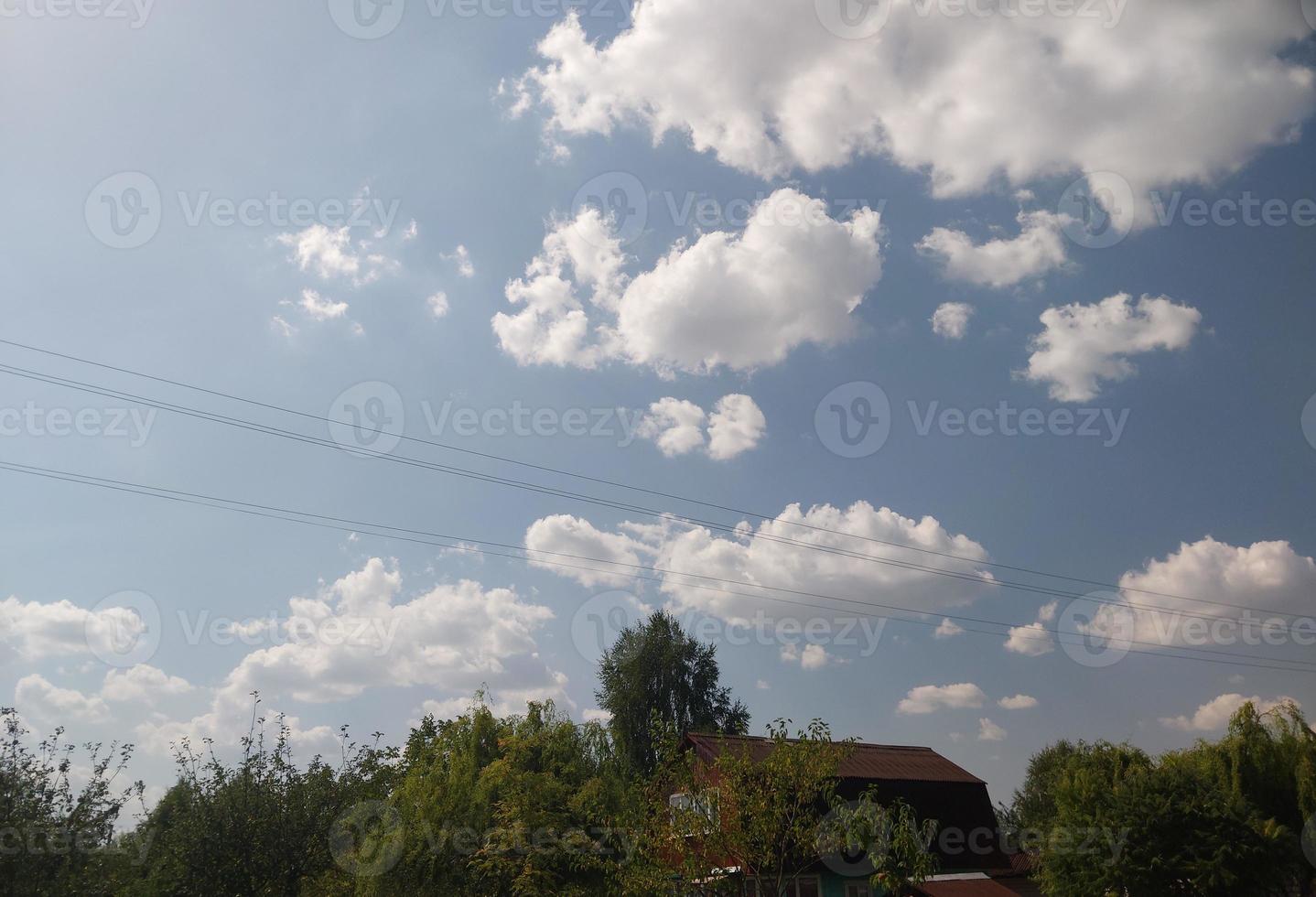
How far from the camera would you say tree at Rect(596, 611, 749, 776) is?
57.1 m

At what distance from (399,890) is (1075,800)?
24.4 meters

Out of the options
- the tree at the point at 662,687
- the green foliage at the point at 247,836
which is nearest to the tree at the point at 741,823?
the green foliage at the point at 247,836

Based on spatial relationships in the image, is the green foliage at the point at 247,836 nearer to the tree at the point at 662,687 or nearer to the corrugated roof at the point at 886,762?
the corrugated roof at the point at 886,762

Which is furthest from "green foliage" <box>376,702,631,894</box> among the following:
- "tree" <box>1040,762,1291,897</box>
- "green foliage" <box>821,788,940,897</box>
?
"tree" <box>1040,762,1291,897</box>

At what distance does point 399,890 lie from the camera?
22719mm

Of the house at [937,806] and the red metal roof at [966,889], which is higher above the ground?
the house at [937,806]

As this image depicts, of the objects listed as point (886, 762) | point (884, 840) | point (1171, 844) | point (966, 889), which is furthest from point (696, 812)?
point (886, 762)

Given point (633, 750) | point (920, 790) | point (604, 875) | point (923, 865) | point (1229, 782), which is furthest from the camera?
point (633, 750)

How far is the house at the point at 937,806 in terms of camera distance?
35000 mm

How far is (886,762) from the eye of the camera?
41.5 meters

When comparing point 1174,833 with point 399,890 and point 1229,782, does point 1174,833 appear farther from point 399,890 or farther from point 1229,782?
point 399,890

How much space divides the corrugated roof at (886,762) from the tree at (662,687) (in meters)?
16.2

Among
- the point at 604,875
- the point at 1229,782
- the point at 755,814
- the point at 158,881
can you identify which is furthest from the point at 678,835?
the point at 1229,782

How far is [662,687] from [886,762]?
2011 cm
